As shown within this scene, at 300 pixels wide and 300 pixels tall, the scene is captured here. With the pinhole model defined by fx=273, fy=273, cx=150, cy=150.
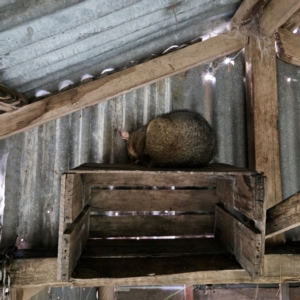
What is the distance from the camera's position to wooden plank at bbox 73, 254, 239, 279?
1.70 m

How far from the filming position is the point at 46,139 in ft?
8.09

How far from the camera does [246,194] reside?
1783 mm

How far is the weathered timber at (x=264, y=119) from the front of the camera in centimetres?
243

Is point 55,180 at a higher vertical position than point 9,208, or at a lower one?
higher

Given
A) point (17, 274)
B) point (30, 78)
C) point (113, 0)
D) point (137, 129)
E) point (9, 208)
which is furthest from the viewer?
point (137, 129)

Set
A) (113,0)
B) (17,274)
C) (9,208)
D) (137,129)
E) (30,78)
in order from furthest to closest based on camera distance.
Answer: (137,129) → (9,208) → (30,78) → (17,274) → (113,0)

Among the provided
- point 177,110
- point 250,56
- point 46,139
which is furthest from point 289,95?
point 46,139

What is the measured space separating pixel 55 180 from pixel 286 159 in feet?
7.02

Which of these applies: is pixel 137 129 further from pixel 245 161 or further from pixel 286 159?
pixel 286 159

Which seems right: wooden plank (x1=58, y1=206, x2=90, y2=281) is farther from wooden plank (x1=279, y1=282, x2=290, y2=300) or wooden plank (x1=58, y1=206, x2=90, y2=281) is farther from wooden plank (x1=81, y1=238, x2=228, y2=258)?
wooden plank (x1=279, y1=282, x2=290, y2=300)

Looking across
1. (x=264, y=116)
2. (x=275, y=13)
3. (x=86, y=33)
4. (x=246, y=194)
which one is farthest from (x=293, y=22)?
(x=86, y=33)

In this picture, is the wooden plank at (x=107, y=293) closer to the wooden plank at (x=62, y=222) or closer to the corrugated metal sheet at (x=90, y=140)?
the corrugated metal sheet at (x=90, y=140)

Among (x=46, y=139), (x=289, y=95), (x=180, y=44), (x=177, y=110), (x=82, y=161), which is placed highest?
(x=180, y=44)

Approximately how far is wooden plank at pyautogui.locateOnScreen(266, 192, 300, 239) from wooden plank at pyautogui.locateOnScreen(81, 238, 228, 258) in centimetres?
44
